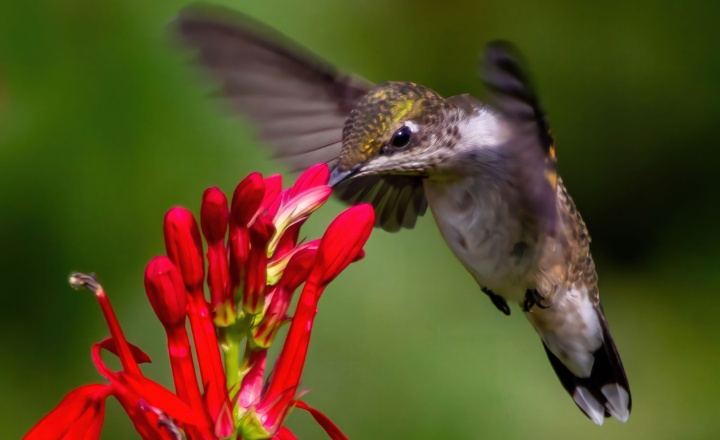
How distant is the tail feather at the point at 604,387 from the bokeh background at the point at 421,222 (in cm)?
31

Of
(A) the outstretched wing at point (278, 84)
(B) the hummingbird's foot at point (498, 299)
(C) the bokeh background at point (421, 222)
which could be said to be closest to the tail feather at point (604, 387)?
(B) the hummingbird's foot at point (498, 299)

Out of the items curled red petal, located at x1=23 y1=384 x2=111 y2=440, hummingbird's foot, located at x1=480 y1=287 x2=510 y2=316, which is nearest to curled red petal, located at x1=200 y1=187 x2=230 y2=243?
curled red petal, located at x1=23 y1=384 x2=111 y2=440

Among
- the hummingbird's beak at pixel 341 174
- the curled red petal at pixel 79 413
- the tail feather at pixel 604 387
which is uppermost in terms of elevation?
the hummingbird's beak at pixel 341 174

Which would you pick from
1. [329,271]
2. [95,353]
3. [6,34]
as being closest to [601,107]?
[6,34]

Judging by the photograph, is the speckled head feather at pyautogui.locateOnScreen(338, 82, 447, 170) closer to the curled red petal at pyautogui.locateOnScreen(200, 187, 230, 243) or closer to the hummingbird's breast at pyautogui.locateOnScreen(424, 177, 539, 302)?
the hummingbird's breast at pyautogui.locateOnScreen(424, 177, 539, 302)

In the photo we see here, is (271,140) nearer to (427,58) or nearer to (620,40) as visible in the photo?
(427,58)

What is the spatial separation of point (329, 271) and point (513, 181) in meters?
0.44

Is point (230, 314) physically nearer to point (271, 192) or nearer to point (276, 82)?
point (271, 192)

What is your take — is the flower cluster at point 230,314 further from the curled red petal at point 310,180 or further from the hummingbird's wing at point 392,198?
the hummingbird's wing at point 392,198

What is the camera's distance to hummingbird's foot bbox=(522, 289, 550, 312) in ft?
5.98

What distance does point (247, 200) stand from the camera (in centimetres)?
124

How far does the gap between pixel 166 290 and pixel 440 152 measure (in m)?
0.60

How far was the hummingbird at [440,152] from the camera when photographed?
1.55 m

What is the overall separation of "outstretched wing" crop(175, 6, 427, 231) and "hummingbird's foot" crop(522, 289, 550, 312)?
1.07 ft
